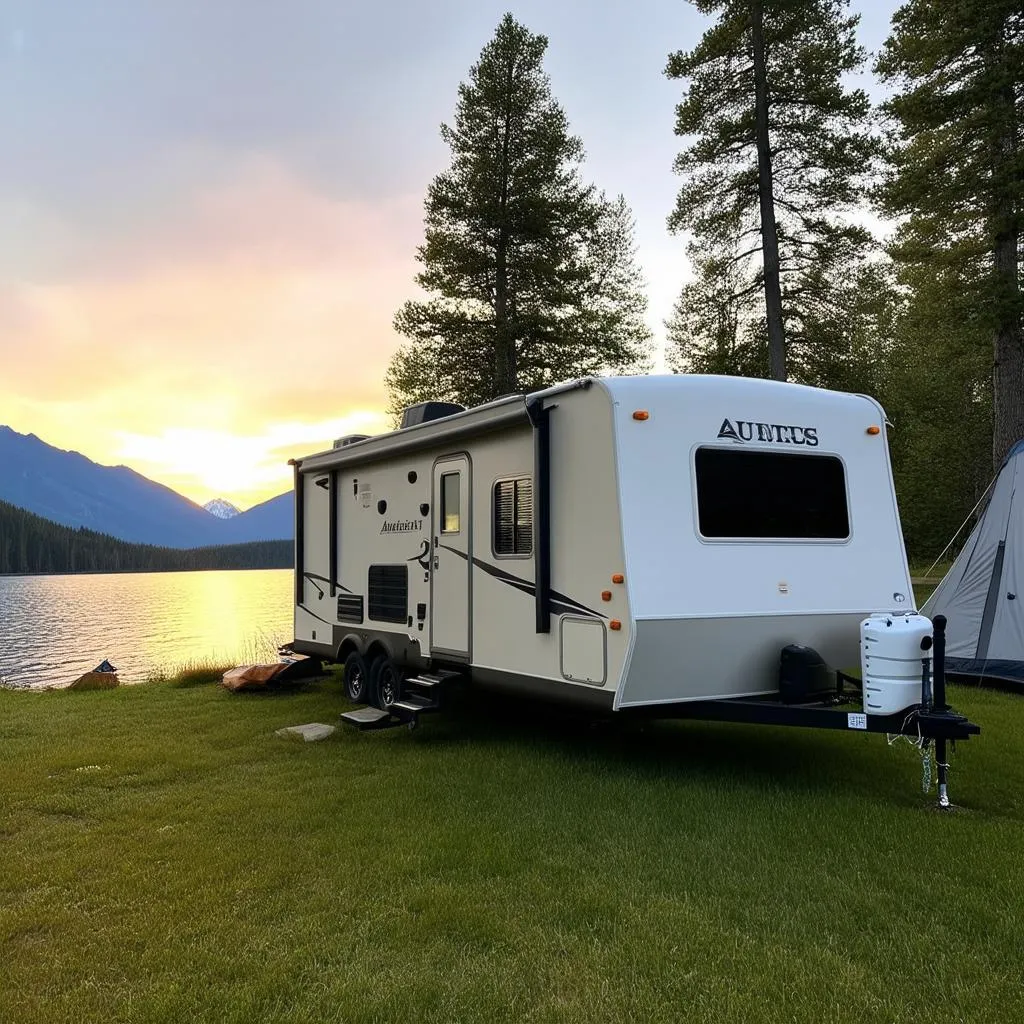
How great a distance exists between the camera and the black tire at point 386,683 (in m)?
8.63

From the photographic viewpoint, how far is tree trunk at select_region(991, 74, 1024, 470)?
42.8 ft

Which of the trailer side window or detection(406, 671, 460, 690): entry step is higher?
the trailer side window

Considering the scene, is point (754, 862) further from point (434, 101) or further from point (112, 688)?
point (434, 101)

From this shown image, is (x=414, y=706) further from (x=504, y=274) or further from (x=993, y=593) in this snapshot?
(x=504, y=274)

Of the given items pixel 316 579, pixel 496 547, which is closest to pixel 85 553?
pixel 316 579

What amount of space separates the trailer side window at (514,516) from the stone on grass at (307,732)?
103 inches

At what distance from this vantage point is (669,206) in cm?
1759

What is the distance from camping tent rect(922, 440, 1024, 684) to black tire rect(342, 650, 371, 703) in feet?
22.3

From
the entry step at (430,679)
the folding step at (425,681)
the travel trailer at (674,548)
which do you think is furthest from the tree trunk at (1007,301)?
the folding step at (425,681)

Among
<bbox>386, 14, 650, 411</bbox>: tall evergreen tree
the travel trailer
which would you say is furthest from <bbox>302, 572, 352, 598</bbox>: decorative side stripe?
<bbox>386, 14, 650, 411</bbox>: tall evergreen tree

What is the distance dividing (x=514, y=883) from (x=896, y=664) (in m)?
2.82

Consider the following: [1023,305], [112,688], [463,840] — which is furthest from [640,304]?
[463,840]

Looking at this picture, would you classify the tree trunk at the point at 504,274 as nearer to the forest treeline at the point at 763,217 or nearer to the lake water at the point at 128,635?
the forest treeline at the point at 763,217

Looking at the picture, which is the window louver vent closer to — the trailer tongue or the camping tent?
the trailer tongue
